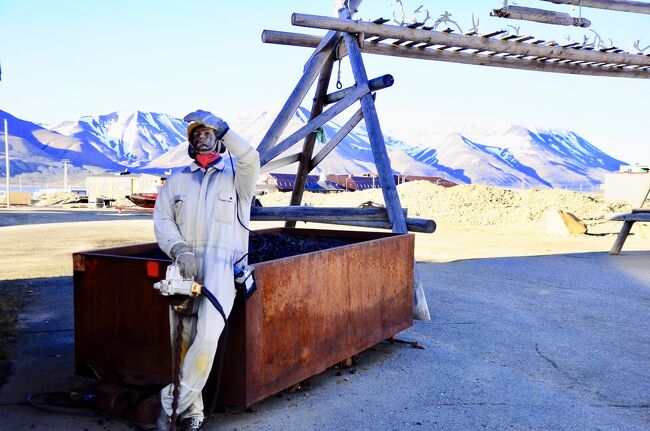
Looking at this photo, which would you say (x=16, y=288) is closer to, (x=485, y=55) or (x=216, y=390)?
(x=216, y=390)

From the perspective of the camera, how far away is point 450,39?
7570 mm

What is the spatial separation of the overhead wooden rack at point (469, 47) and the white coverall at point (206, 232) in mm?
3451

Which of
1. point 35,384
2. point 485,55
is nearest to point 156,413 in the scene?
point 35,384

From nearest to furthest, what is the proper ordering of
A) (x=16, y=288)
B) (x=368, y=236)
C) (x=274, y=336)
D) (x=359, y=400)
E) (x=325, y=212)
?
(x=274, y=336), (x=359, y=400), (x=368, y=236), (x=325, y=212), (x=16, y=288)

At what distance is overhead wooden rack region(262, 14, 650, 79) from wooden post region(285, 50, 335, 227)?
393 mm

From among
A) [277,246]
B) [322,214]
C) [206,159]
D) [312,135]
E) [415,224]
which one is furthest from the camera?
[312,135]

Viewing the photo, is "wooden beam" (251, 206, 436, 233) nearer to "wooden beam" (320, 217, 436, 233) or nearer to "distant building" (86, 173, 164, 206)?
"wooden beam" (320, 217, 436, 233)

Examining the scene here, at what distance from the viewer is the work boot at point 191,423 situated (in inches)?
142

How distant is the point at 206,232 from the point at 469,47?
5.11 metres

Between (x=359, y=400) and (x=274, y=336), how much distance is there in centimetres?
81

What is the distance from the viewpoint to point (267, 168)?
7902 mm

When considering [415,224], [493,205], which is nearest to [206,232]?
[415,224]

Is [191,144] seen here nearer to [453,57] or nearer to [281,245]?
[281,245]

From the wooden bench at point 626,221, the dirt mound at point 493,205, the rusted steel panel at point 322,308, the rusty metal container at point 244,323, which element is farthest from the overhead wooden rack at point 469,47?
the dirt mound at point 493,205
